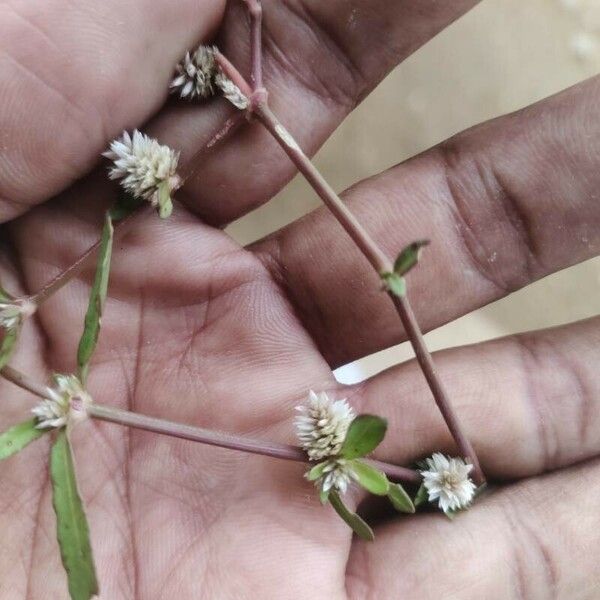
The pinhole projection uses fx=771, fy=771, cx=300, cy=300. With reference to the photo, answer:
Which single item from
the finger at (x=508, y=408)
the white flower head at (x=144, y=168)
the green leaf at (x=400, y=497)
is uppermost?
the white flower head at (x=144, y=168)

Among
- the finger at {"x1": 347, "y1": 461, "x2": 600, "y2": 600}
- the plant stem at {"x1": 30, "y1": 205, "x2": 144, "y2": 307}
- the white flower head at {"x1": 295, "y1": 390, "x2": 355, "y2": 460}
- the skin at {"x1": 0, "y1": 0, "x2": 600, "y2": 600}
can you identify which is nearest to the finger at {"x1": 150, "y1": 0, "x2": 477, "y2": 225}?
the skin at {"x1": 0, "y1": 0, "x2": 600, "y2": 600}

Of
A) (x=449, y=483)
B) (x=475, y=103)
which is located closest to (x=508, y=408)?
(x=449, y=483)

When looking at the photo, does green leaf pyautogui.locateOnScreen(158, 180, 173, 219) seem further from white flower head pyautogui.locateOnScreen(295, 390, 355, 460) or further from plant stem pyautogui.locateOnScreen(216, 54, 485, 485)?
white flower head pyautogui.locateOnScreen(295, 390, 355, 460)

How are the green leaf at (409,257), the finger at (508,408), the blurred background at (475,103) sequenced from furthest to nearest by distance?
1. the blurred background at (475,103)
2. the finger at (508,408)
3. the green leaf at (409,257)

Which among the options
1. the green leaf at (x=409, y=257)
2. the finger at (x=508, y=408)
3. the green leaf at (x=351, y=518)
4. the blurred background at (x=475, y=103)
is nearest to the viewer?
the green leaf at (x=409, y=257)

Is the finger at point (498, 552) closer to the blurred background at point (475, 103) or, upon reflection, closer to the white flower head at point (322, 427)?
the white flower head at point (322, 427)

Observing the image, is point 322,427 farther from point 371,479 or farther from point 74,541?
point 74,541

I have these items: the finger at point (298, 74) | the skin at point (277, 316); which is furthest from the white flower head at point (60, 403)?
the finger at point (298, 74)
